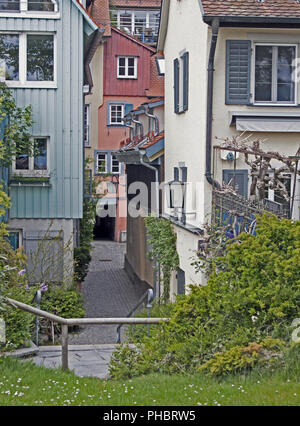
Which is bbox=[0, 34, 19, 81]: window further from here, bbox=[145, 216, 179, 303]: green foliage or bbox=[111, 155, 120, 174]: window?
bbox=[111, 155, 120, 174]: window

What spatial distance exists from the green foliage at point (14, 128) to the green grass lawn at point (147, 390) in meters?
9.91

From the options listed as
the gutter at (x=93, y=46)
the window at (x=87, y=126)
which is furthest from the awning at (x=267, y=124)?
the window at (x=87, y=126)

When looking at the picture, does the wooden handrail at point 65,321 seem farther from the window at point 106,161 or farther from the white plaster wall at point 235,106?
the window at point 106,161

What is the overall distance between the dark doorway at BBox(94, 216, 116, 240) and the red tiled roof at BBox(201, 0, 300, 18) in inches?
1256

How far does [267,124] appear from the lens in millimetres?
15609

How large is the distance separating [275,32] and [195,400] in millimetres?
10428

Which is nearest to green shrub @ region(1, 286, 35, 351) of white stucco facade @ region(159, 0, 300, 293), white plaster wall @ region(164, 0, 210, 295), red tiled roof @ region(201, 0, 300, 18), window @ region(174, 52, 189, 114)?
white plaster wall @ region(164, 0, 210, 295)

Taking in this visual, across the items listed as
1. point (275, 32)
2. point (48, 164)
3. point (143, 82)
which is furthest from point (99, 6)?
point (275, 32)

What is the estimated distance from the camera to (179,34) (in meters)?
19.2

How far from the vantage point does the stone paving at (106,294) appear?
19.2 metres

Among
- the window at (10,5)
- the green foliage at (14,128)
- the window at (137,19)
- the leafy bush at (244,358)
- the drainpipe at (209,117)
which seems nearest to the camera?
Result: the leafy bush at (244,358)

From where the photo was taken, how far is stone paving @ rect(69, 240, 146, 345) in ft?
62.8

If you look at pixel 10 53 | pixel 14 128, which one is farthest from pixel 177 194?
pixel 10 53

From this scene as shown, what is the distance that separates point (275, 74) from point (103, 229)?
32958 millimetres
